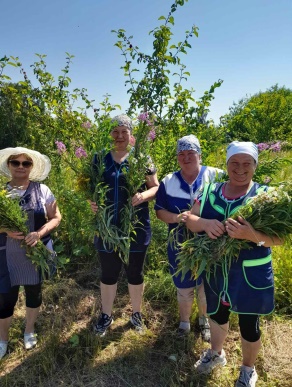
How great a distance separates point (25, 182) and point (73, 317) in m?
1.57

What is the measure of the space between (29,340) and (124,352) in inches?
34.8

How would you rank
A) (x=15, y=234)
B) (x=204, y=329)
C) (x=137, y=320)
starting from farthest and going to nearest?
(x=137, y=320), (x=204, y=329), (x=15, y=234)

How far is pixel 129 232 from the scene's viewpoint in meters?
2.46

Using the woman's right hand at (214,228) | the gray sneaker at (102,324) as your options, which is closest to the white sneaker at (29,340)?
the gray sneaker at (102,324)

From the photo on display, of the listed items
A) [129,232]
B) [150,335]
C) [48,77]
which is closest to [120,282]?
[150,335]

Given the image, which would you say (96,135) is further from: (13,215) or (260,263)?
(260,263)

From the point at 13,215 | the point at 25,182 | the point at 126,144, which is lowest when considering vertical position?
the point at 13,215

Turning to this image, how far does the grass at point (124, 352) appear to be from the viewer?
2369 millimetres

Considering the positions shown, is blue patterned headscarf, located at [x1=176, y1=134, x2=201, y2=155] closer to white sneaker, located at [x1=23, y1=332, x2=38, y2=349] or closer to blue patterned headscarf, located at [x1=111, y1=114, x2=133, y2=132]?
blue patterned headscarf, located at [x1=111, y1=114, x2=133, y2=132]

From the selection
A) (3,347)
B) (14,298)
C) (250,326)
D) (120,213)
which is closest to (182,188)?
(120,213)

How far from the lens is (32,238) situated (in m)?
2.33

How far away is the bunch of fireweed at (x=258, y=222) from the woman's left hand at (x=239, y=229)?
0.04 metres

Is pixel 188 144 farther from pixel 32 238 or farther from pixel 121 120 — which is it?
pixel 32 238

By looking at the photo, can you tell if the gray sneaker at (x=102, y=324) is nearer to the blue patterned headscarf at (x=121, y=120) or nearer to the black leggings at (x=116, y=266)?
the black leggings at (x=116, y=266)
